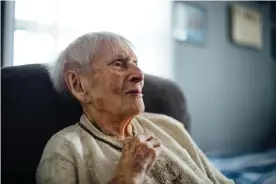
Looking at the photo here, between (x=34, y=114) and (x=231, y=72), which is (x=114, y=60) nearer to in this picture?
(x=34, y=114)

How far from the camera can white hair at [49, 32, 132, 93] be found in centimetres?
77

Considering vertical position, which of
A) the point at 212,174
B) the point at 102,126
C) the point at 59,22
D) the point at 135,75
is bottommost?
the point at 212,174

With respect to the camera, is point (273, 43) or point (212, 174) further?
point (273, 43)

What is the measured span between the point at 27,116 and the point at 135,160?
11.9 inches

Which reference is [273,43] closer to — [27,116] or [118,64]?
[118,64]

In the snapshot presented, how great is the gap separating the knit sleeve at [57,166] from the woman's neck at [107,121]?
0.29 feet

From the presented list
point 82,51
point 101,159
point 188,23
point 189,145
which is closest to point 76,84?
point 82,51

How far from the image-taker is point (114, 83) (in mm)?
759

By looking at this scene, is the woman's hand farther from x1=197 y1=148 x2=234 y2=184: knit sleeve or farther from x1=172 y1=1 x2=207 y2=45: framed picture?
x1=172 y1=1 x2=207 y2=45: framed picture

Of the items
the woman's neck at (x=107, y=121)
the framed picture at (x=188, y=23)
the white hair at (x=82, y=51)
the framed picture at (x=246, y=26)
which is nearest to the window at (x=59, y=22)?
the white hair at (x=82, y=51)

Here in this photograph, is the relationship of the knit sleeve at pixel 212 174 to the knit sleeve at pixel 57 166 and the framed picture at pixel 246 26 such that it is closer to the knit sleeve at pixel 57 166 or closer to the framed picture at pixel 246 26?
the knit sleeve at pixel 57 166

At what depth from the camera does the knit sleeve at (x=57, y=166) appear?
0.69 m

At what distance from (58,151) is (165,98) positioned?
0.42 m

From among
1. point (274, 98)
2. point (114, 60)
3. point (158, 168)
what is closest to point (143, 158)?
point (158, 168)
